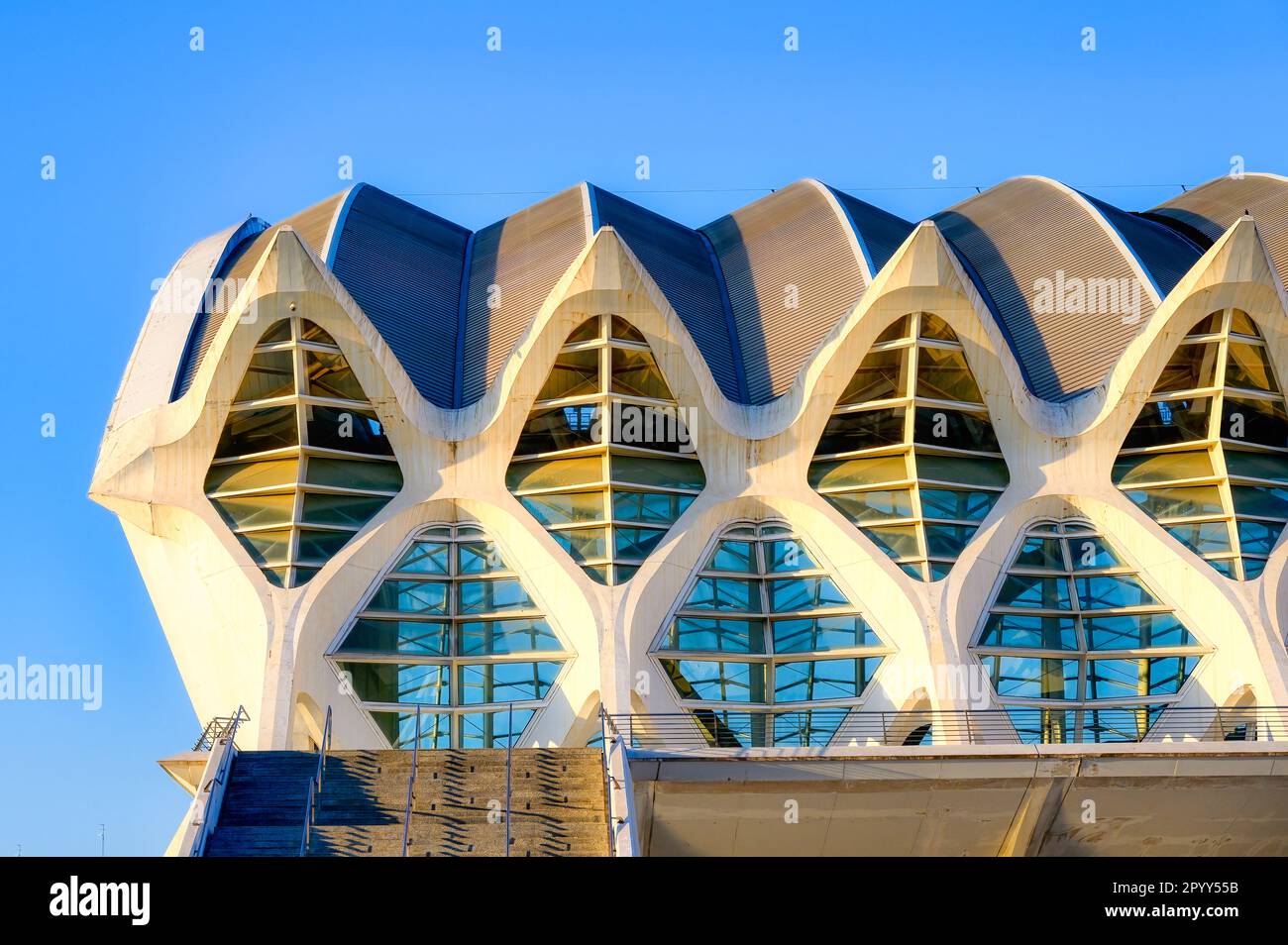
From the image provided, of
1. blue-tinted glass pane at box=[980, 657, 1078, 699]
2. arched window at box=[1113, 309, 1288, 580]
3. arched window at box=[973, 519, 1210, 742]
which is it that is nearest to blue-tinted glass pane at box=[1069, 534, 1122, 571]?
arched window at box=[973, 519, 1210, 742]

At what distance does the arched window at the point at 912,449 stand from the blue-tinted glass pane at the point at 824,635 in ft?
6.06

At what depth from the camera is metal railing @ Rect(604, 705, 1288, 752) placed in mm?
33750

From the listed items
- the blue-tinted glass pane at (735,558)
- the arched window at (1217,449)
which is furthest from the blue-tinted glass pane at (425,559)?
the arched window at (1217,449)

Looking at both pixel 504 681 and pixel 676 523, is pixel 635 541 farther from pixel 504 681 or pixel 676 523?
pixel 504 681

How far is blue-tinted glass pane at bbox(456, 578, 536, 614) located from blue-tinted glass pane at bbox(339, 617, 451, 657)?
32.5 inches

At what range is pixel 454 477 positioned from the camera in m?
36.9

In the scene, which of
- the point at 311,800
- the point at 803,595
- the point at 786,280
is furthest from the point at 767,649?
the point at 311,800

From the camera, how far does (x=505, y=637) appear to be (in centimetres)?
3534

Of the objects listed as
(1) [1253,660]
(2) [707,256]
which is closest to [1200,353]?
(1) [1253,660]

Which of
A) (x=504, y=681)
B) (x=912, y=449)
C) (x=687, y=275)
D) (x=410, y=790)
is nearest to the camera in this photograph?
(x=410, y=790)

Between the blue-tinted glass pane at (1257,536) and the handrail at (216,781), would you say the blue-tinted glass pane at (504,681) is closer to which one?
the handrail at (216,781)

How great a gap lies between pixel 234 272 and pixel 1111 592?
76.9 feet

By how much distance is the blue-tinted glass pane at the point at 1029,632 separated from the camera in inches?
1390

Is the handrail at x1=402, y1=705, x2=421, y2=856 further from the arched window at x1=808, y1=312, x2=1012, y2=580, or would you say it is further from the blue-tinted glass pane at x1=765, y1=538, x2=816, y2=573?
the arched window at x1=808, y1=312, x2=1012, y2=580
